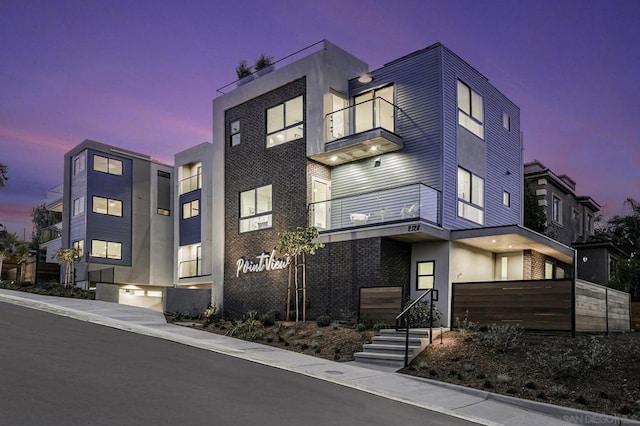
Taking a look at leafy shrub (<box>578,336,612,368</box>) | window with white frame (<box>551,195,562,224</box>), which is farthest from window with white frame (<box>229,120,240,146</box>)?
window with white frame (<box>551,195,562,224</box>)

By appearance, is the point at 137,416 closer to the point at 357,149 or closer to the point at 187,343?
the point at 187,343

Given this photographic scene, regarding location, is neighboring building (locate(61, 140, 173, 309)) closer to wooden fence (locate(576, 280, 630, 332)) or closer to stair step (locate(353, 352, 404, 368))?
stair step (locate(353, 352, 404, 368))

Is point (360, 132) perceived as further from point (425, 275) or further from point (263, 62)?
point (263, 62)

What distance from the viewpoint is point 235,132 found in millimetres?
23984

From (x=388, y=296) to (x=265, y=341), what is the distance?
12.3 feet

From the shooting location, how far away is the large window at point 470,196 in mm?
19953

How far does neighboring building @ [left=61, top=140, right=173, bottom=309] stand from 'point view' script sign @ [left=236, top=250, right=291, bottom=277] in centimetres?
1344

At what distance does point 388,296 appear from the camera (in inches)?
642

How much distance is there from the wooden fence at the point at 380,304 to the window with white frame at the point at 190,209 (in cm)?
1429

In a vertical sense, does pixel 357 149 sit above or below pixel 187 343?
above

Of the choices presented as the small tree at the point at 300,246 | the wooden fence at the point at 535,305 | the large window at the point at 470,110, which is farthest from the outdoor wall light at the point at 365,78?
the wooden fence at the point at 535,305

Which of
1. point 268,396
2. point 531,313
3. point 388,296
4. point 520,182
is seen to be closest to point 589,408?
point 531,313

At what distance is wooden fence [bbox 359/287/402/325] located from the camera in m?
16.0

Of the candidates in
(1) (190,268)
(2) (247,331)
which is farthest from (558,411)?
(1) (190,268)
